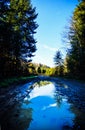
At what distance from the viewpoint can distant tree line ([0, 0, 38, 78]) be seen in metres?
26.2

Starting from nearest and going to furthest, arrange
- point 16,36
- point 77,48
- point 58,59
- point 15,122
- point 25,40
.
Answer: point 15,122
point 16,36
point 77,48
point 25,40
point 58,59

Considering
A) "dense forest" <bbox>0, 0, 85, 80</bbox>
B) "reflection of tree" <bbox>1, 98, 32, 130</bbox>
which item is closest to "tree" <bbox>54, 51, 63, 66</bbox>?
"dense forest" <bbox>0, 0, 85, 80</bbox>

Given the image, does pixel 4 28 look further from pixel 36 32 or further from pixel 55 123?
pixel 36 32

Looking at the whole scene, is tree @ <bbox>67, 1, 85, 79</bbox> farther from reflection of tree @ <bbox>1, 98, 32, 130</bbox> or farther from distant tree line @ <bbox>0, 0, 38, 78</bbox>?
reflection of tree @ <bbox>1, 98, 32, 130</bbox>

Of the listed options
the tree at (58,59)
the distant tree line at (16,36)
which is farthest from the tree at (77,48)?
the tree at (58,59)

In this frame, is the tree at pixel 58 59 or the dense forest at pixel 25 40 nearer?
the dense forest at pixel 25 40

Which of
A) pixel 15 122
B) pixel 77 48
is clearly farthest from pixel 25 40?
pixel 15 122

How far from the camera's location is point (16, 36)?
115 ft

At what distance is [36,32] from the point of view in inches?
1845

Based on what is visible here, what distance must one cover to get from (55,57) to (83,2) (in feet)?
197

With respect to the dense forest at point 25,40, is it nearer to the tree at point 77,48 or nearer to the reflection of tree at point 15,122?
the tree at point 77,48

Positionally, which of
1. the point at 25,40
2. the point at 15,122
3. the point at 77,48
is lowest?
the point at 15,122

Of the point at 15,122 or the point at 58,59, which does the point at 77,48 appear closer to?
the point at 15,122

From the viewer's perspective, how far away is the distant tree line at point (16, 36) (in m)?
26.2
